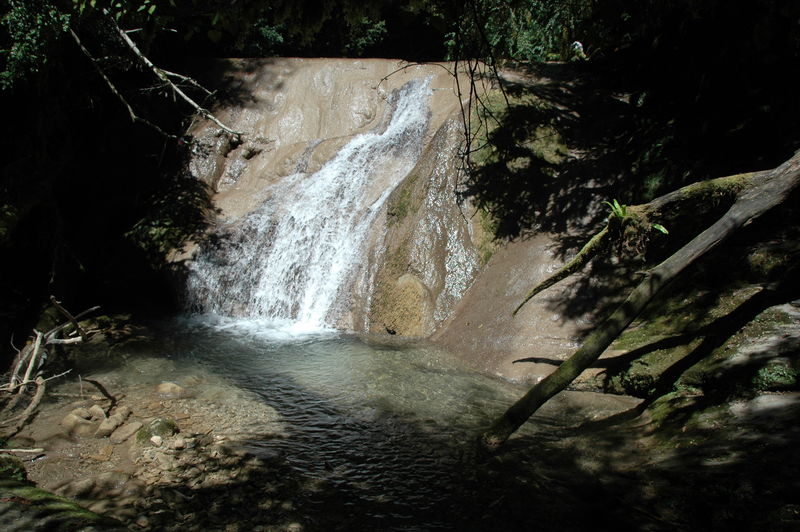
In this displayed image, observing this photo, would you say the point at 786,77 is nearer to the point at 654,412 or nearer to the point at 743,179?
the point at 743,179

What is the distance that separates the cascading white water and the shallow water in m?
1.49

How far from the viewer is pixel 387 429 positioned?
511 centimetres

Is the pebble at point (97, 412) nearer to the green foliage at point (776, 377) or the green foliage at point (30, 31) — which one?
the green foliage at point (30, 31)

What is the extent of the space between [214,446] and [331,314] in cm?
474

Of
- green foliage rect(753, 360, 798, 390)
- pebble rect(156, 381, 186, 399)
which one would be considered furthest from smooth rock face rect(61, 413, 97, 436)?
green foliage rect(753, 360, 798, 390)

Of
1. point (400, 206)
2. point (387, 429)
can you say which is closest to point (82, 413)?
point (387, 429)

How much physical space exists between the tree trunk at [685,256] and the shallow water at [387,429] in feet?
2.81

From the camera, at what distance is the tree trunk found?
398 centimetres

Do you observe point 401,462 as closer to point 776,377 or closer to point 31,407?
point 776,377

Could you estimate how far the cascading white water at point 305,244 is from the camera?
9.77 metres

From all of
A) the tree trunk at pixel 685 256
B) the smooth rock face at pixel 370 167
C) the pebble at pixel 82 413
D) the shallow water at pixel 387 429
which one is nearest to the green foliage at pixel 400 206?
the smooth rock face at pixel 370 167

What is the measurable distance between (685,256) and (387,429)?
10.1 feet

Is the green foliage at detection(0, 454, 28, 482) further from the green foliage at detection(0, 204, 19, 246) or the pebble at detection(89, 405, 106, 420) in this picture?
the green foliage at detection(0, 204, 19, 246)

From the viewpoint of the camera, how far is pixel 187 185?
492 inches
